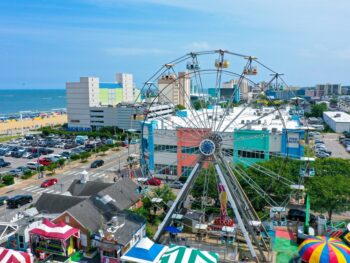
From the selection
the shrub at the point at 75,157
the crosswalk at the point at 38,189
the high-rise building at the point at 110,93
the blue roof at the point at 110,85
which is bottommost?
the crosswalk at the point at 38,189

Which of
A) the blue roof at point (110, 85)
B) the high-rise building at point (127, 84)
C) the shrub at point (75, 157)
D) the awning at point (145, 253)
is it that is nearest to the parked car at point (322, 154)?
the shrub at point (75, 157)

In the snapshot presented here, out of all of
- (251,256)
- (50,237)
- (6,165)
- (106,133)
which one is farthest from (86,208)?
(106,133)

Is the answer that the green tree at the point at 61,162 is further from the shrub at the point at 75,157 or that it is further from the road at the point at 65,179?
the shrub at the point at 75,157

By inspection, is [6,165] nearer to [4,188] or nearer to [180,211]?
[4,188]

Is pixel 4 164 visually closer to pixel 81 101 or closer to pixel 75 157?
pixel 75 157

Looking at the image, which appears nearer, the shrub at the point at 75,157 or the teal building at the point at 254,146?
the teal building at the point at 254,146

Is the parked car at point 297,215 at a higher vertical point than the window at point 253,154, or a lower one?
lower

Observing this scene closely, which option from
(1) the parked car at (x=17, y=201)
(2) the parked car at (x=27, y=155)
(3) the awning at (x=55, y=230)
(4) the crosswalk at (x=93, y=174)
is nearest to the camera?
(3) the awning at (x=55, y=230)
